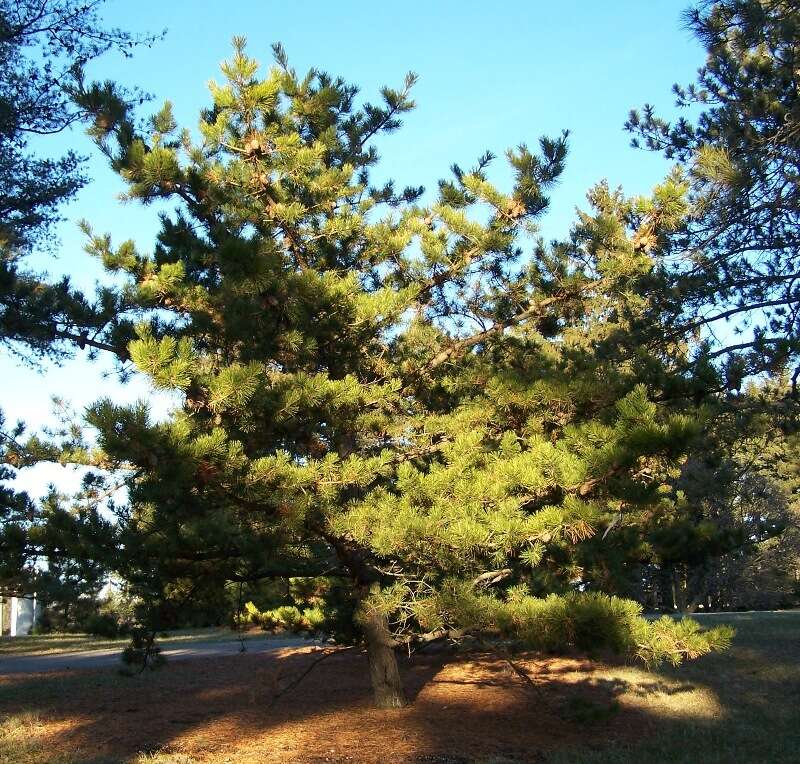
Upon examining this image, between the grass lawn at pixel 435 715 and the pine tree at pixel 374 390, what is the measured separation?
3.24ft

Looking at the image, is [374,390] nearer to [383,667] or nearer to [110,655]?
[383,667]

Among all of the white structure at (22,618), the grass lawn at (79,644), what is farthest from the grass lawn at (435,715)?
the white structure at (22,618)

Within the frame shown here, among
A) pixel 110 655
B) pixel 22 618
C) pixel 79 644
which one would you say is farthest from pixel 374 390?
pixel 22 618

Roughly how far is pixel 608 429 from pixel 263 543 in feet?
9.66

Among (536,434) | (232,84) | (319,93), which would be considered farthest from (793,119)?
(232,84)

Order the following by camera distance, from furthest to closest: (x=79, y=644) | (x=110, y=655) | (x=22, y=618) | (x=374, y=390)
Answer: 1. (x=22, y=618)
2. (x=79, y=644)
3. (x=110, y=655)
4. (x=374, y=390)

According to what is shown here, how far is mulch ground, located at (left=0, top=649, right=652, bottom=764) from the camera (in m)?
6.85

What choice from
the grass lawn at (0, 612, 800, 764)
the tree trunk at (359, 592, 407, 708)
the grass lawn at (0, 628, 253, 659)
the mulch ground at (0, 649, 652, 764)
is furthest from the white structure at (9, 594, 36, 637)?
the tree trunk at (359, 592, 407, 708)

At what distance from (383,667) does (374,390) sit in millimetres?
2920

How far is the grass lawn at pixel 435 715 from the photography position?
6730 millimetres

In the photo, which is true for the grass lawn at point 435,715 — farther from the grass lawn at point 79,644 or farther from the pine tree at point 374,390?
the grass lawn at point 79,644

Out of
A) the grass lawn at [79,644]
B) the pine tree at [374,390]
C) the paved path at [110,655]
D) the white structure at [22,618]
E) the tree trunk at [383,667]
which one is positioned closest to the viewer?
the pine tree at [374,390]

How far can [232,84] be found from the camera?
7.94 m

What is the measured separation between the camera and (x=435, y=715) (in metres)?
7.97
